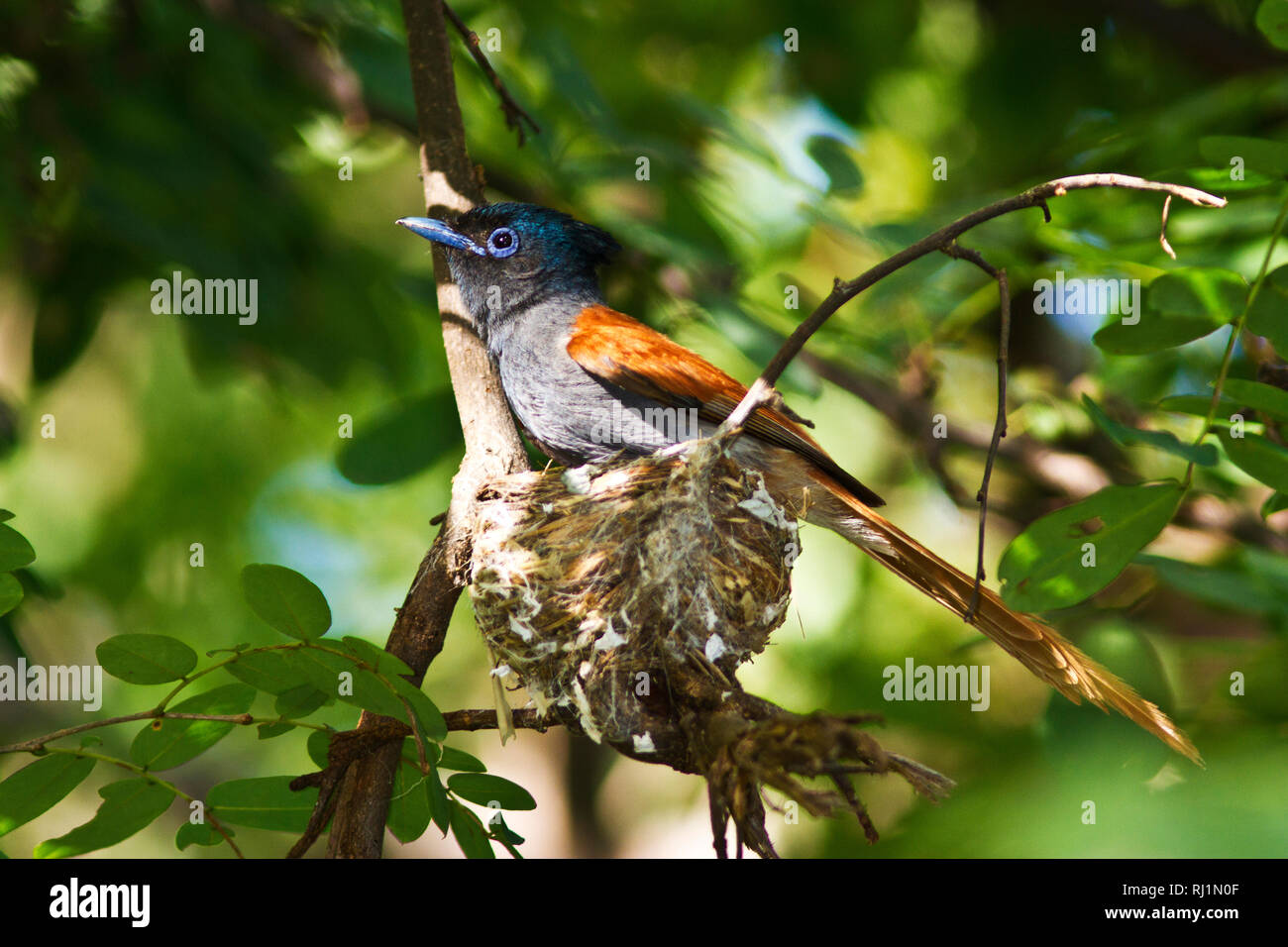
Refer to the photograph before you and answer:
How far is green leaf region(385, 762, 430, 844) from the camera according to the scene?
9.23ft

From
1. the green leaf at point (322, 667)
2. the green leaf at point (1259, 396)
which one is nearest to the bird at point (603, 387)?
the green leaf at point (1259, 396)

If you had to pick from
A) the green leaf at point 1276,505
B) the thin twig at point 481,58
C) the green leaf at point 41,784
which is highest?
the thin twig at point 481,58

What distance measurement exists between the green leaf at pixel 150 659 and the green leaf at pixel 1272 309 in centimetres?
281

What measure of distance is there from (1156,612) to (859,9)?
3960 millimetres

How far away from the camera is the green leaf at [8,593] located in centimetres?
252

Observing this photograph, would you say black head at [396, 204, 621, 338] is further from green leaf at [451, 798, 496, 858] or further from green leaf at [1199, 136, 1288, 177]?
green leaf at [1199, 136, 1288, 177]

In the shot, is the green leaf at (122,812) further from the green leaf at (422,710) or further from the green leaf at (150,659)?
the green leaf at (422,710)

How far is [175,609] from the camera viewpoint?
652 cm

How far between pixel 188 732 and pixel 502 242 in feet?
7.05

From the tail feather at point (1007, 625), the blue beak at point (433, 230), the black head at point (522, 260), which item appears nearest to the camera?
the tail feather at point (1007, 625)

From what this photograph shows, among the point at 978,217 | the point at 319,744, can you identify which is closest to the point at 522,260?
the point at 319,744

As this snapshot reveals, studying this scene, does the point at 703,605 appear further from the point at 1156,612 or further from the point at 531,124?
the point at 1156,612

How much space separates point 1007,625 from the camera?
3.38m

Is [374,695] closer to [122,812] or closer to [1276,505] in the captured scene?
[122,812]
